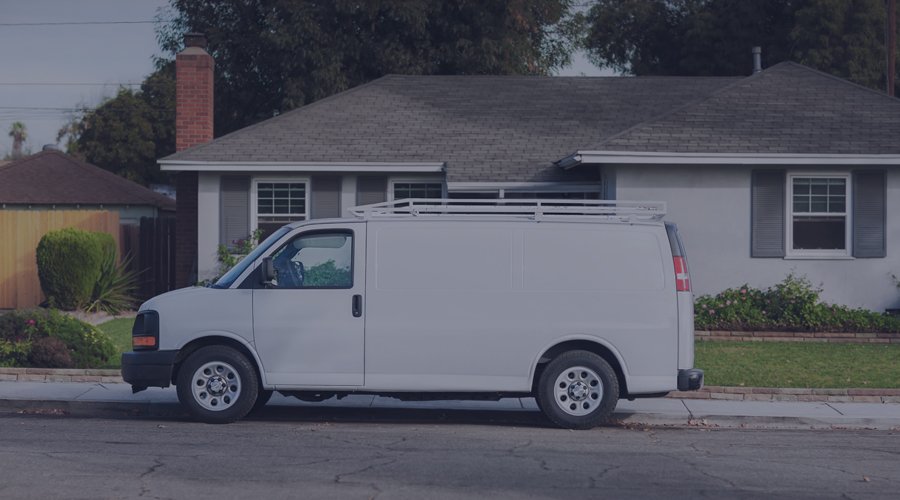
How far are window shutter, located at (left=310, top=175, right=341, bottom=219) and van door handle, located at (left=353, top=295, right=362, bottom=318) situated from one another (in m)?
9.94

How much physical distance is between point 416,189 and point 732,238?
235 inches

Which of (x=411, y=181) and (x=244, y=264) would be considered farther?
(x=411, y=181)

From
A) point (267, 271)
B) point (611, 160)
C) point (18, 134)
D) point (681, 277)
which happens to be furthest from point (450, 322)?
point (18, 134)

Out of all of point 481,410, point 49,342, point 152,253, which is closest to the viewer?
point 481,410

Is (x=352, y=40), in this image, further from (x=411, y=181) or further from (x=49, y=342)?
(x=49, y=342)

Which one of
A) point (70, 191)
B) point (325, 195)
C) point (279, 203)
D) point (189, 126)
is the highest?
point (189, 126)

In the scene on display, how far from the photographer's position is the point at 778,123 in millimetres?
19609

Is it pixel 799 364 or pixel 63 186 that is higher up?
pixel 63 186

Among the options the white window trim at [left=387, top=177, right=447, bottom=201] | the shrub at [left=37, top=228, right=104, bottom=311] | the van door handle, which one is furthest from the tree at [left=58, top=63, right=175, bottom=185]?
the van door handle

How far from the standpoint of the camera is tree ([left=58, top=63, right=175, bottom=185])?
158 ft

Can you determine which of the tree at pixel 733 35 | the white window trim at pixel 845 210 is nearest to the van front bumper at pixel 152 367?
the white window trim at pixel 845 210

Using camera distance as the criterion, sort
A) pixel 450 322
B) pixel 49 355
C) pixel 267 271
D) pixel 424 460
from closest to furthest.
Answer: pixel 424 460, pixel 267 271, pixel 450 322, pixel 49 355

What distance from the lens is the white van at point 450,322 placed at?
1108 centimetres

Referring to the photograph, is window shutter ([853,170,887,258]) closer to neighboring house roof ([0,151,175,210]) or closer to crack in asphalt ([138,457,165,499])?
crack in asphalt ([138,457,165,499])
